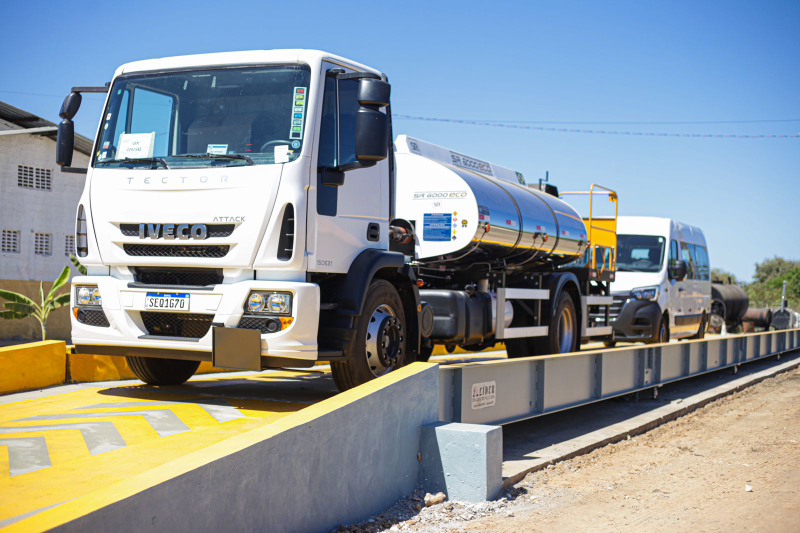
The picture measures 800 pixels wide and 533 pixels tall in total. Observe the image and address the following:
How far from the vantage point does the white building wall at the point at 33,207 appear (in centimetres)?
2470

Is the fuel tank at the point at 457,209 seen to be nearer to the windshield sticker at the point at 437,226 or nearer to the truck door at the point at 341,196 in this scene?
the windshield sticker at the point at 437,226

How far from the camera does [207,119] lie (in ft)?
21.6

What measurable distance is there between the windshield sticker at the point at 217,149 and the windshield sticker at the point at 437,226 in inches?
149

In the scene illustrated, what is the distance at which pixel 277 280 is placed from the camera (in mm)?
6109

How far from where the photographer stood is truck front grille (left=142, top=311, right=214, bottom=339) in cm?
627

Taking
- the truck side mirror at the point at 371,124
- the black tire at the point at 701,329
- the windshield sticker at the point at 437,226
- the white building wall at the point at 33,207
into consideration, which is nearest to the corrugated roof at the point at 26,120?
the white building wall at the point at 33,207

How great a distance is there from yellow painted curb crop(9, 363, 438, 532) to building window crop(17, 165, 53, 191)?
76.2 feet

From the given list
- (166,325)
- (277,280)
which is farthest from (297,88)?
(166,325)

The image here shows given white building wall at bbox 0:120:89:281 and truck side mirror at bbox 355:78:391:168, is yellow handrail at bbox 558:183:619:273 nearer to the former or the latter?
truck side mirror at bbox 355:78:391:168

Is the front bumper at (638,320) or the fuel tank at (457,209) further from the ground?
the fuel tank at (457,209)

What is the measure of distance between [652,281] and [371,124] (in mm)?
12133

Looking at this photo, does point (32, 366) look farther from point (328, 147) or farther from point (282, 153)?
point (328, 147)

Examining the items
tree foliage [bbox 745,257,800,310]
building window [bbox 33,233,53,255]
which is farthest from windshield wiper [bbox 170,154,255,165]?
tree foliage [bbox 745,257,800,310]

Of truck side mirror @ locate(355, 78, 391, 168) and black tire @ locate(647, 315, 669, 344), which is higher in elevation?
truck side mirror @ locate(355, 78, 391, 168)
